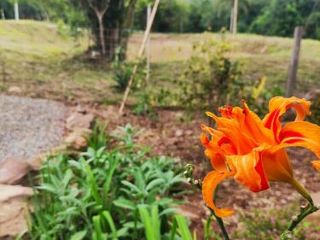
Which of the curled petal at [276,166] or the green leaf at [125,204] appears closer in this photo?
the curled petal at [276,166]

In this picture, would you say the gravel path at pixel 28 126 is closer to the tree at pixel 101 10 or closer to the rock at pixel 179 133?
the rock at pixel 179 133

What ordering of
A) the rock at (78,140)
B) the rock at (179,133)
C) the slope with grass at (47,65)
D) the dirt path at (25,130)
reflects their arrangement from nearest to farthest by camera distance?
the dirt path at (25,130), the rock at (78,140), the rock at (179,133), the slope with grass at (47,65)

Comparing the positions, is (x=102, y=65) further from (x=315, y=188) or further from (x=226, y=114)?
(x=226, y=114)

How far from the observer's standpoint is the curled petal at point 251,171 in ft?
2.37

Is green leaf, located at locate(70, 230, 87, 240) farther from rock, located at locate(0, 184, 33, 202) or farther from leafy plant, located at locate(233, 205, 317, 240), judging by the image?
leafy plant, located at locate(233, 205, 317, 240)

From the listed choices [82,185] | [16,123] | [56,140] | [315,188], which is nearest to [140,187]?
[82,185]

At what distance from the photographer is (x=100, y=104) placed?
6.82 meters

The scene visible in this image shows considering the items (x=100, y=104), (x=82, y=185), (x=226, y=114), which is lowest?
(x=100, y=104)

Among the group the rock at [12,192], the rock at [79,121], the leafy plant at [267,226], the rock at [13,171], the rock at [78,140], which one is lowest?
the rock at [79,121]

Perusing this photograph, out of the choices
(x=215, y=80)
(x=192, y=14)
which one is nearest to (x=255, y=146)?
(x=215, y=80)

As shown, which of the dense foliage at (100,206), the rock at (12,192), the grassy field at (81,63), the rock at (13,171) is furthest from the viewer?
the grassy field at (81,63)

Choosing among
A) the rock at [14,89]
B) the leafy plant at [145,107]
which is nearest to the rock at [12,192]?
the leafy plant at [145,107]

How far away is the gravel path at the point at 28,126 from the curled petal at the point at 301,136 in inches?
140

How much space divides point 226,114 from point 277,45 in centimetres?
1036
